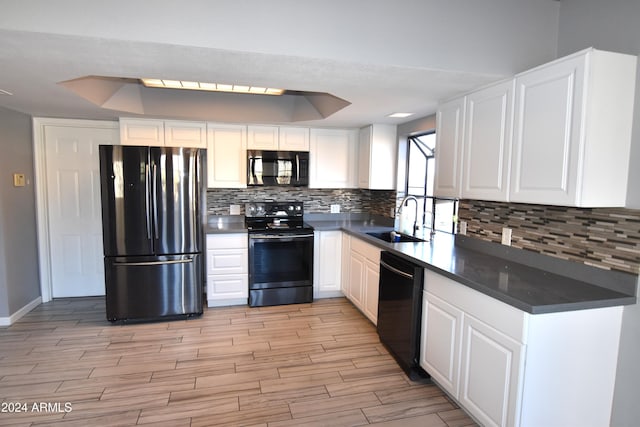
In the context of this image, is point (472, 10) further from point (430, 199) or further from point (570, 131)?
point (430, 199)

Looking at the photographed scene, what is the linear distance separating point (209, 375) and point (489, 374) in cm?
196

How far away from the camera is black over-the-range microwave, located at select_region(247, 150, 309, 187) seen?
4.21 meters

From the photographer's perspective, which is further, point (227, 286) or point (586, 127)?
point (227, 286)

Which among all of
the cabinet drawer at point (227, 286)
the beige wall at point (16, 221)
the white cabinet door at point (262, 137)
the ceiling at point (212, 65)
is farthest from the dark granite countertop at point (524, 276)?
the beige wall at point (16, 221)

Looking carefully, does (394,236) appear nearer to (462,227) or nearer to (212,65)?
(462,227)

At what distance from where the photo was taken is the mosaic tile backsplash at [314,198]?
451 cm

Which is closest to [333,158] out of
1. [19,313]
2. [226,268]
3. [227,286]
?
[226,268]

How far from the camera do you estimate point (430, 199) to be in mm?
3869

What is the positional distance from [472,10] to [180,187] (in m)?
2.91

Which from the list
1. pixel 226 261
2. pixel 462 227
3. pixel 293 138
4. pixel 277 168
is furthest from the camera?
pixel 293 138

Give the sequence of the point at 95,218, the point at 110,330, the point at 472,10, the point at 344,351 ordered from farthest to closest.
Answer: the point at 95,218
the point at 110,330
the point at 344,351
the point at 472,10

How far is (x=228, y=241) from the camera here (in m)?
4.00

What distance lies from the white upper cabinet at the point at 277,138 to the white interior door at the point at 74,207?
1653 mm

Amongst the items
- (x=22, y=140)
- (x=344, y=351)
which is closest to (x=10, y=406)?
(x=344, y=351)
